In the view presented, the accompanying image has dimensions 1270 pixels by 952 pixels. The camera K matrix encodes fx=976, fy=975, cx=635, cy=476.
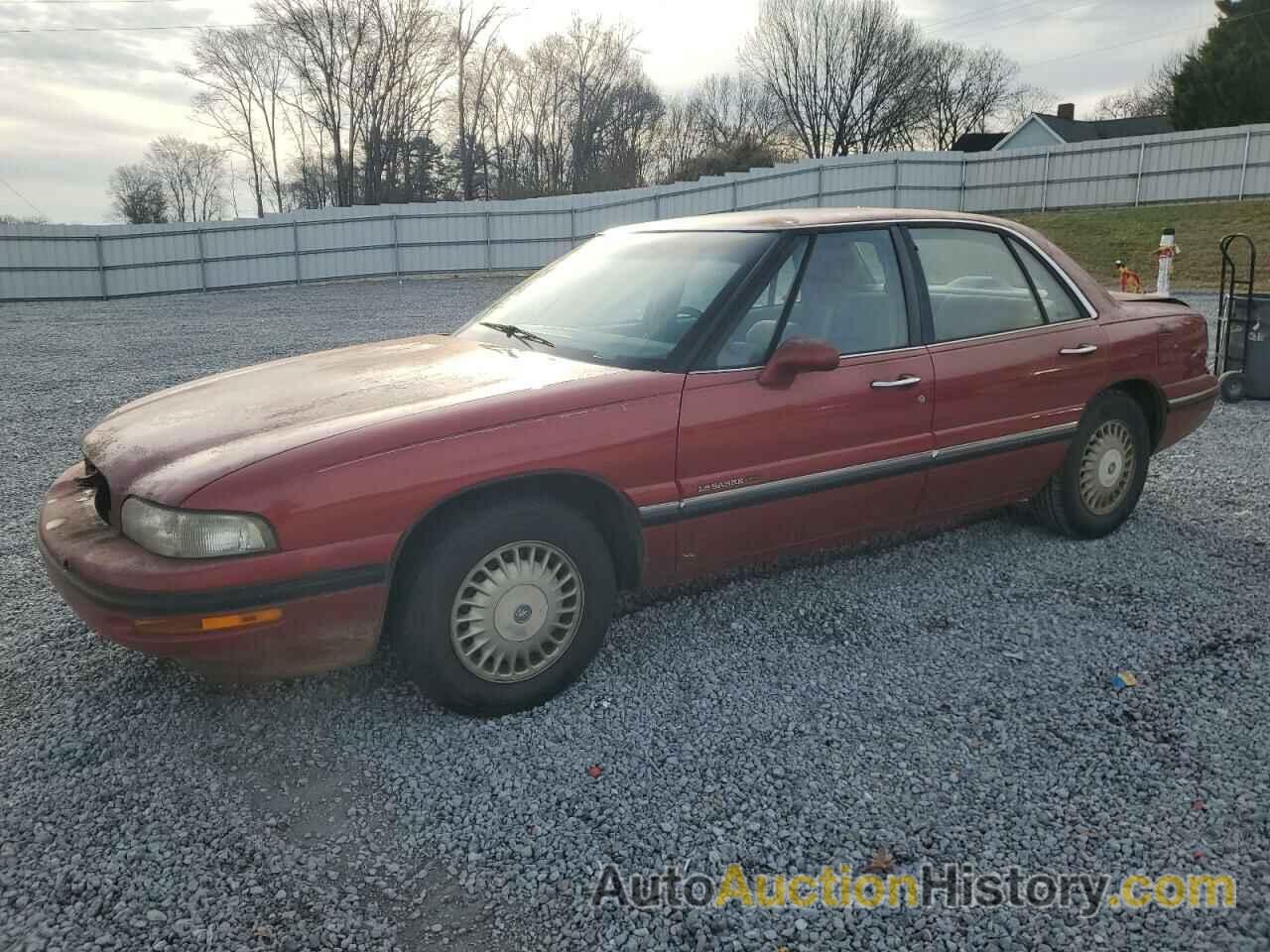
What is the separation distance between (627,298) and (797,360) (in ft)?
2.76

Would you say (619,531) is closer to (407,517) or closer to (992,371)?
(407,517)

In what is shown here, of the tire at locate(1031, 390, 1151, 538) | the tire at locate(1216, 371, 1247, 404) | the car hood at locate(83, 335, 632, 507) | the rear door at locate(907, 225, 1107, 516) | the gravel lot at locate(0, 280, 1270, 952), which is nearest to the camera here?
the gravel lot at locate(0, 280, 1270, 952)

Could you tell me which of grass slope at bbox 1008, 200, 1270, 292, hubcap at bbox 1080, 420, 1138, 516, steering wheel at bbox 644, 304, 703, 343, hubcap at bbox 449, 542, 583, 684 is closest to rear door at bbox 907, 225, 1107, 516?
hubcap at bbox 1080, 420, 1138, 516

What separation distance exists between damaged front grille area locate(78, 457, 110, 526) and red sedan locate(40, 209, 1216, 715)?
2cm

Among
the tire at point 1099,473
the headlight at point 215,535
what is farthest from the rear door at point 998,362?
the headlight at point 215,535

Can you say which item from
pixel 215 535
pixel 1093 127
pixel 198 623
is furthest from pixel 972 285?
pixel 1093 127

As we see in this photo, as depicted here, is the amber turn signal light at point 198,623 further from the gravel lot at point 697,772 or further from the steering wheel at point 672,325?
the steering wheel at point 672,325

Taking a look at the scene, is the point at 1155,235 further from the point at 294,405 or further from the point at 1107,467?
the point at 294,405

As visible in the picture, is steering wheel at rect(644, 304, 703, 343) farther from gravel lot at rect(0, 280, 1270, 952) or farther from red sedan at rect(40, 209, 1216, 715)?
gravel lot at rect(0, 280, 1270, 952)

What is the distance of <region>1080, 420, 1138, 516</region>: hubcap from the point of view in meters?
4.63

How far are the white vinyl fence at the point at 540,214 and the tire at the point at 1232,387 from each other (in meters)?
16.8

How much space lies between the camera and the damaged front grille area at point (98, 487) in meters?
3.05

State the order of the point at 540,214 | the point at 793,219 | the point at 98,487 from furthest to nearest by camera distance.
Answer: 1. the point at 540,214
2. the point at 793,219
3. the point at 98,487

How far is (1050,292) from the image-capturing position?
4.51m
